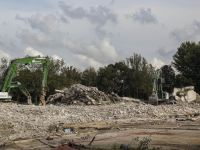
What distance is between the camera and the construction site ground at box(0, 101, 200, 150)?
8040 millimetres

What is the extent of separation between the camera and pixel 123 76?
162ft

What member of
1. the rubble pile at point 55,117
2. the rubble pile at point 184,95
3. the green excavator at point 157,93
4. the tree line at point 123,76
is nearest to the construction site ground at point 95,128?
the rubble pile at point 55,117

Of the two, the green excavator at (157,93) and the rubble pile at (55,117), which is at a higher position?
the green excavator at (157,93)

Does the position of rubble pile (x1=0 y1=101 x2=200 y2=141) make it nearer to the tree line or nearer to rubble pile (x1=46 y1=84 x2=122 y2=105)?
rubble pile (x1=46 y1=84 x2=122 y2=105)

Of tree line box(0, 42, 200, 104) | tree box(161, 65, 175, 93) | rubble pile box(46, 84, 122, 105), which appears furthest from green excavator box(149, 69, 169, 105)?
tree box(161, 65, 175, 93)

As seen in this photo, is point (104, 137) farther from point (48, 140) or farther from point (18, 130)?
point (18, 130)

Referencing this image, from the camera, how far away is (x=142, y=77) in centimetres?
4275

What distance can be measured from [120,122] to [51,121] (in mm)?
3566

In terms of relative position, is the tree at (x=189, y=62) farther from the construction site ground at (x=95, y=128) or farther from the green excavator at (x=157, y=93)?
the construction site ground at (x=95, y=128)

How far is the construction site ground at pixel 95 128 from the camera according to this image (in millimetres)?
8040

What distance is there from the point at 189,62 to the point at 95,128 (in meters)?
33.9

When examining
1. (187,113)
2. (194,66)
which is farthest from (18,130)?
(194,66)

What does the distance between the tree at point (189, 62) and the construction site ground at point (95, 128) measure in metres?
24.2

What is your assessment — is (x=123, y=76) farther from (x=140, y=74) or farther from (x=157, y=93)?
Result: (x=157, y=93)
